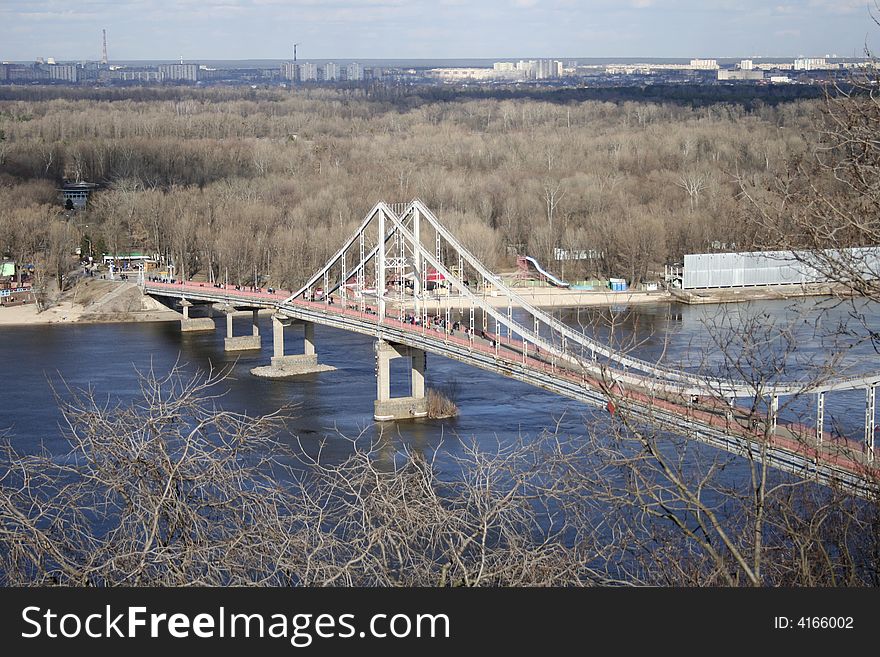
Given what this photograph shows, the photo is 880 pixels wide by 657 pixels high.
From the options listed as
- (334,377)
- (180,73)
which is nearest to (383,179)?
(334,377)

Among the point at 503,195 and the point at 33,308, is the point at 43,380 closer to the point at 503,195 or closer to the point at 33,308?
the point at 33,308

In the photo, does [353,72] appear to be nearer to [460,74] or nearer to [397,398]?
[460,74]

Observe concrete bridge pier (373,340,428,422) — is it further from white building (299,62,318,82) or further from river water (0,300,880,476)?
white building (299,62,318,82)

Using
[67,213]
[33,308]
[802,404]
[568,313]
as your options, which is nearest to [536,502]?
[802,404]

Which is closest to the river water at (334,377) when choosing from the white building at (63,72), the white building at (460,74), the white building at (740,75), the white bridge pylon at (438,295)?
the white bridge pylon at (438,295)

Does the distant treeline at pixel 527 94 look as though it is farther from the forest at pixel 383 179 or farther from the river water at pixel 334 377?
the river water at pixel 334 377

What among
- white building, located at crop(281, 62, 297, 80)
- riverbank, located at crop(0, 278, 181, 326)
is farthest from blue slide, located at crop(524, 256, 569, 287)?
white building, located at crop(281, 62, 297, 80)
